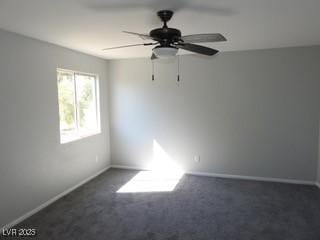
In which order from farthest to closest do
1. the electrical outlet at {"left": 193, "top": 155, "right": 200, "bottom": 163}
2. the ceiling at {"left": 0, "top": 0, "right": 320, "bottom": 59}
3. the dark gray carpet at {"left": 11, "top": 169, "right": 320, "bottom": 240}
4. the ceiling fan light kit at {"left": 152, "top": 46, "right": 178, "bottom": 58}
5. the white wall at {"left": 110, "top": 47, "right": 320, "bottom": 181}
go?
the electrical outlet at {"left": 193, "top": 155, "right": 200, "bottom": 163}
the white wall at {"left": 110, "top": 47, "right": 320, "bottom": 181}
the dark gray carpet at {"left": 11, "top": 169, "right": 320, "bottom": 240}
the ceiling fan light kit at {"left": 152, "top": 46, "right": 178, "bottom": 58}
the ceiling at {"left": 0, "top": 0, "right": 320, "bottom": 59}

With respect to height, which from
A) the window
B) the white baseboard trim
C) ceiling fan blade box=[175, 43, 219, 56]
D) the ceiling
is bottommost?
the white baseboard trim

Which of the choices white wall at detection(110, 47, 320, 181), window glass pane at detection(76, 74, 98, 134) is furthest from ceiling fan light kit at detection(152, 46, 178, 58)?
window glass pane at detection(76, 74, 98, 134)

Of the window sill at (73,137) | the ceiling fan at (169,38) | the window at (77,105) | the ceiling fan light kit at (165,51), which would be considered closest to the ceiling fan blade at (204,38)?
the ceiling fan at (169,38)

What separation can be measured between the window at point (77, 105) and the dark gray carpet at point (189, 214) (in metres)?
0.98

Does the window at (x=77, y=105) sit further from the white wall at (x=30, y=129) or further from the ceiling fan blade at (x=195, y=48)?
the ceiling fan blade at (x=195, y=48)

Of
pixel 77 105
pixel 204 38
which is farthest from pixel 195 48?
pixel 77 105

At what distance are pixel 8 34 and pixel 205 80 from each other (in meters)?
3.02

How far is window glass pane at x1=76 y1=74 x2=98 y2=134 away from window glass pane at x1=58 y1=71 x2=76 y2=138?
6.1 inches

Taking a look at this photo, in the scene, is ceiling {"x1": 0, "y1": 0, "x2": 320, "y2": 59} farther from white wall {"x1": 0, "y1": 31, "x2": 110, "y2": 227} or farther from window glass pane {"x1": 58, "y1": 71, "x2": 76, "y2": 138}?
window glass pane {"x1": 58, "y1": 71, "x2": 76, "y2": 138}

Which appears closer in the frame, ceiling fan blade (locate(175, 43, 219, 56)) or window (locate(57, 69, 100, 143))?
ceiling fan blade (locate(175, 43, 219, 56))

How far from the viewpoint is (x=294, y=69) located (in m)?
3.86

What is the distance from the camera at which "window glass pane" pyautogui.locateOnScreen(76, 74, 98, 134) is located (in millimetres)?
4211

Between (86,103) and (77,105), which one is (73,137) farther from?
(86,103)

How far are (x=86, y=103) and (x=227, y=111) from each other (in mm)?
2588
